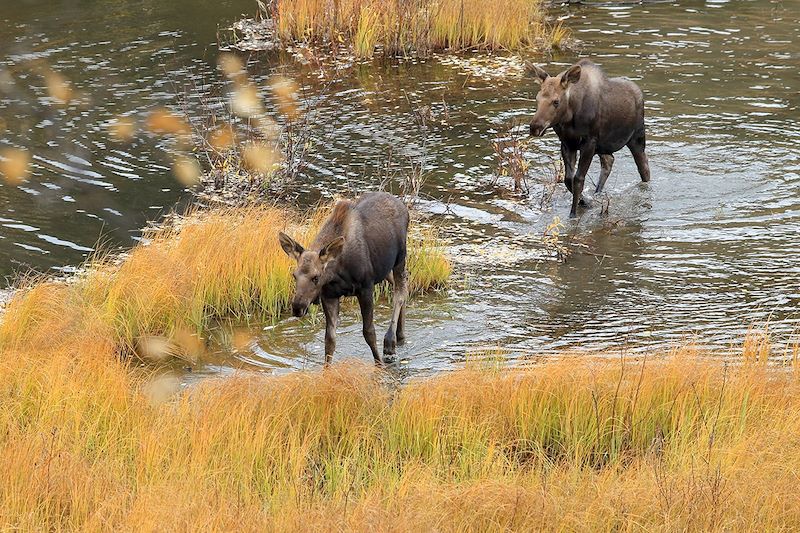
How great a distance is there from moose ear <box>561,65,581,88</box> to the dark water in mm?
1648

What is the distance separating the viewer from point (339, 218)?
9.84 metres

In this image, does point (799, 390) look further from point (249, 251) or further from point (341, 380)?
point (249, 251)

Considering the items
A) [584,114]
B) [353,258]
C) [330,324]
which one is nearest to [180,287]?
[330,324]

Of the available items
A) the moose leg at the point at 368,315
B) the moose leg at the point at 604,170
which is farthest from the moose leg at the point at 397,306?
the moose leg at the point at 604,170

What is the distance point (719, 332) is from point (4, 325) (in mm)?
6144

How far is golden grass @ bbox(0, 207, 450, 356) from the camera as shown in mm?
10406

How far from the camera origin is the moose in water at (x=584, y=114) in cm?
1374

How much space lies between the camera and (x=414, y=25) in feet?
72.0

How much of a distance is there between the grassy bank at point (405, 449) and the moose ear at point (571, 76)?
5075 millimetres

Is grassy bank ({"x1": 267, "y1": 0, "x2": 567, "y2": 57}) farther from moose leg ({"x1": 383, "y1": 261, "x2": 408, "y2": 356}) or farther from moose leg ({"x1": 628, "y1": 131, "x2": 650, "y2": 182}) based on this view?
moose leg ({"x1": 383, "y1": 261, "x2": 408, "y2": 356})

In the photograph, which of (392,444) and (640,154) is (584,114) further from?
(392,444)

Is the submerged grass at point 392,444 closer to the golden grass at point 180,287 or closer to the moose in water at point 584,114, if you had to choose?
the golden grass at point 180,287

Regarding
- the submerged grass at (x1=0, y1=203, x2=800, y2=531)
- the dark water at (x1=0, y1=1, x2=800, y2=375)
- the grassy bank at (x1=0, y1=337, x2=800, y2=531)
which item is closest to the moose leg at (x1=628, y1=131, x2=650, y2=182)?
the dark water at (x1=0, y1=1, x2=800, y2=375)

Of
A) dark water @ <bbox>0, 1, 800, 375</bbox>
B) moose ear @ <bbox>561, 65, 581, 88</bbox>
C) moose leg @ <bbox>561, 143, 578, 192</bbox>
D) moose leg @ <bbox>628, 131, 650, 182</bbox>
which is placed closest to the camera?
dark water @ <bbox>0, 1, 800, 375</bbox>
